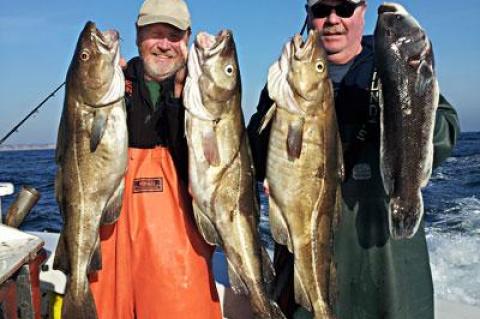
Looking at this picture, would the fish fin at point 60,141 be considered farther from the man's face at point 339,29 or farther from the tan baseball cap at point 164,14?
the man's face at point 339,29

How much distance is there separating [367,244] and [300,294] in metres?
0.55

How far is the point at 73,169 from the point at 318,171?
1655mm

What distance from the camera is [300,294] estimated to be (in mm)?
3398

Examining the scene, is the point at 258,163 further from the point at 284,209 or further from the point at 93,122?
the point at 93,122

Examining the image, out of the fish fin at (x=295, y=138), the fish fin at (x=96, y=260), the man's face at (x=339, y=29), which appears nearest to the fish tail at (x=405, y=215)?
the fish fin at (x=295, y=138)

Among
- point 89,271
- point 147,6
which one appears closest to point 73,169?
point 89,271

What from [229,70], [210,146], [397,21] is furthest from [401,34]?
[210,146]

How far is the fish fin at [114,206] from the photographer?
3.57 meters

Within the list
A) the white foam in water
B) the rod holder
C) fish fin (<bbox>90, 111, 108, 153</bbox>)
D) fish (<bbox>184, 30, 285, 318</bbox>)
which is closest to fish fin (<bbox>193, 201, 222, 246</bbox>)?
fish (<bbox>184, 30, 285, 318</bbox>)

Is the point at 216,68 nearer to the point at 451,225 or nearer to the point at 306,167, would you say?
the point at 306,167

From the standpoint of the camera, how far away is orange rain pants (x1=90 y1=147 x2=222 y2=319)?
12.1ft

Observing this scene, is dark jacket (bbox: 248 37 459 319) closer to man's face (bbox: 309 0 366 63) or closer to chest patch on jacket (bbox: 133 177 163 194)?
man's face (bbox: 309 0 366 63)

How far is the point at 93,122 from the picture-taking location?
343cm

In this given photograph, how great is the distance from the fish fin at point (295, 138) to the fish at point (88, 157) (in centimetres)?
110
